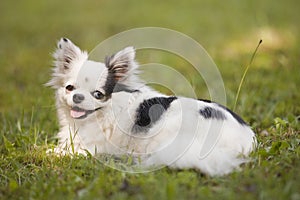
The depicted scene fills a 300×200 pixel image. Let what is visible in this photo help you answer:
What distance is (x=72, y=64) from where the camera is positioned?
3.62 meters

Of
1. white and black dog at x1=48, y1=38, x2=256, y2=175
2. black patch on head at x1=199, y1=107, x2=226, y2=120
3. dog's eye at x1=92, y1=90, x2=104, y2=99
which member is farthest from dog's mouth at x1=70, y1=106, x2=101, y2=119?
black patch on head at x1=199, y1=107, x2=226, y2=120

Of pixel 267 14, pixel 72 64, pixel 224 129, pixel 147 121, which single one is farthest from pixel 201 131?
pixel 267 14

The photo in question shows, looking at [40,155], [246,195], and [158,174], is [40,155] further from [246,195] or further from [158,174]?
[246,195]

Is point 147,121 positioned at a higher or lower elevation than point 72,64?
lower

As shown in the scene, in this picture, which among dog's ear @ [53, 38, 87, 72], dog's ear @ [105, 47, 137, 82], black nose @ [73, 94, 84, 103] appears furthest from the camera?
dog's ear @ [53, 38, 87, 72]

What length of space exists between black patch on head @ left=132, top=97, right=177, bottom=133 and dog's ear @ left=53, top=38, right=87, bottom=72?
2.23 ft

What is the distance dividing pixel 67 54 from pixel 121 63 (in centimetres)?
47

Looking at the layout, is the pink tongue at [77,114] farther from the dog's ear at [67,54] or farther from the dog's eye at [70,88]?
the dog's ear at [67,54]

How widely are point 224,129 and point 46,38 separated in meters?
5.78

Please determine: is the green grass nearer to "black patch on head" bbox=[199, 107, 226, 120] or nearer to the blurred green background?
the blurred green background

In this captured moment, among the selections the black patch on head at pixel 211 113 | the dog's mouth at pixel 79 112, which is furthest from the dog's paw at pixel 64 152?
the black patch on head at pixel 211 113

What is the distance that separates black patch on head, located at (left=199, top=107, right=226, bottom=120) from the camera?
328 centimetres

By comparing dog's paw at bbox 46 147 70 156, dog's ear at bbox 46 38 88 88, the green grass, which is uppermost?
dog's ear at bbox 46 38 88 88

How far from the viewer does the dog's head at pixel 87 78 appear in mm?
3414
